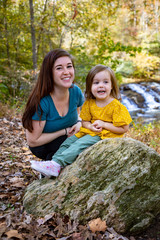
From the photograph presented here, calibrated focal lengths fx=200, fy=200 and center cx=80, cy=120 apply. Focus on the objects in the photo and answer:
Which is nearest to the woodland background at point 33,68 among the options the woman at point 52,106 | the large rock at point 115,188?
the large rock at point 115,188

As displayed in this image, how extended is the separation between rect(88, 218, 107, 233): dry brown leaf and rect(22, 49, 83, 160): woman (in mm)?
1233

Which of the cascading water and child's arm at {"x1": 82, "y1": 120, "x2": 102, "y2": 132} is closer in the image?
child's arm at {"x1": 82, "y1": 120, "x2": 102, "y2": 132}

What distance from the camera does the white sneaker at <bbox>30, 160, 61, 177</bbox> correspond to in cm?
225

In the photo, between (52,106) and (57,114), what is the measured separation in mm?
141

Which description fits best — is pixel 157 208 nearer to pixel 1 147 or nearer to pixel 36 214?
pixel 36 214

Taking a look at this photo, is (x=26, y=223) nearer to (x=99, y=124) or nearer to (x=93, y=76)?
(x=99, y=124)

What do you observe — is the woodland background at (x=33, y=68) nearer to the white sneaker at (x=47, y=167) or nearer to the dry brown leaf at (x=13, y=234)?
the dry brown leaf at (x=13, y=234)

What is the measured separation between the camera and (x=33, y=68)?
26.2 ft

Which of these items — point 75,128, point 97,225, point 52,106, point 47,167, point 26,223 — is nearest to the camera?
point 97,225

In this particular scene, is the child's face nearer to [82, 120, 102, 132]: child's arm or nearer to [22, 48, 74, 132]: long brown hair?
[82, 120, 102, 132]: child's arm

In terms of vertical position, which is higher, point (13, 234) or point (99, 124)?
point (99, 124)

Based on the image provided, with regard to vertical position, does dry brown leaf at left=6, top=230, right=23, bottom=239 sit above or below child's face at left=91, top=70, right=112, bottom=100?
below

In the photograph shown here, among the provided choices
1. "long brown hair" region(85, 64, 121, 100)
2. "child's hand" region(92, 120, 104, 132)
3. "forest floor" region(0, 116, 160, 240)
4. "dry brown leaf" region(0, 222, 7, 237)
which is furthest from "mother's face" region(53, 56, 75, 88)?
"dry brown leaf" region(0, 222, 7, 237)

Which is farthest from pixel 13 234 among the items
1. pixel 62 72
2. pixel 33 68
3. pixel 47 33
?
pixel 47 33
